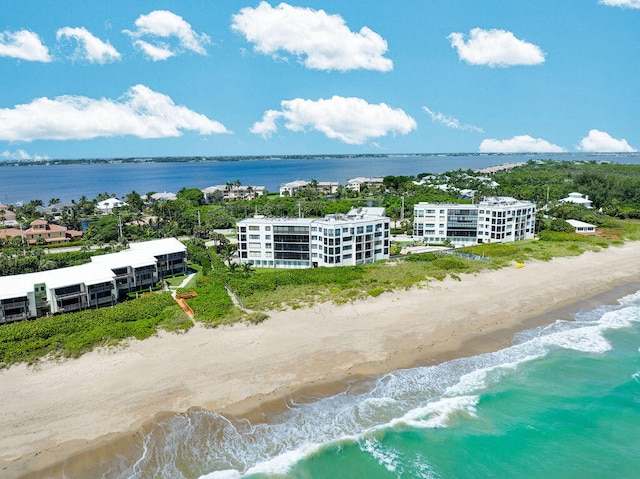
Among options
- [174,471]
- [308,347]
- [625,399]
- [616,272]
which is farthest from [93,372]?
[616,272]

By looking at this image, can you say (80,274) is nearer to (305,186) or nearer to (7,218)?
(7,218)

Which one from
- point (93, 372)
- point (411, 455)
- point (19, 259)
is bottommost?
point (411, 455)

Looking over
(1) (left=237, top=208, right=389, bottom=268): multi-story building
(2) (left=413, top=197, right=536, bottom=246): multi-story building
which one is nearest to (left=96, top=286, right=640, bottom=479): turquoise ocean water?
(1) (left=237, top=208, right=389, bottom=268): multi-story building

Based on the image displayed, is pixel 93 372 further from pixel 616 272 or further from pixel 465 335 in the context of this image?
pixel 616 272

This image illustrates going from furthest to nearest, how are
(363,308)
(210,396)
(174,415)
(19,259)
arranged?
(19,259), (363,308), (210,396), (174,415)

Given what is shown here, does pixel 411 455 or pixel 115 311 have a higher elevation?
pixel 115 311

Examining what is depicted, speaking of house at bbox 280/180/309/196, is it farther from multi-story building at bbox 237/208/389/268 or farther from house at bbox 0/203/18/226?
multi-story building at bbox 237/208/389/268

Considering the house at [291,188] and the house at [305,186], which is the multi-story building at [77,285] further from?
the house at [305,186]
